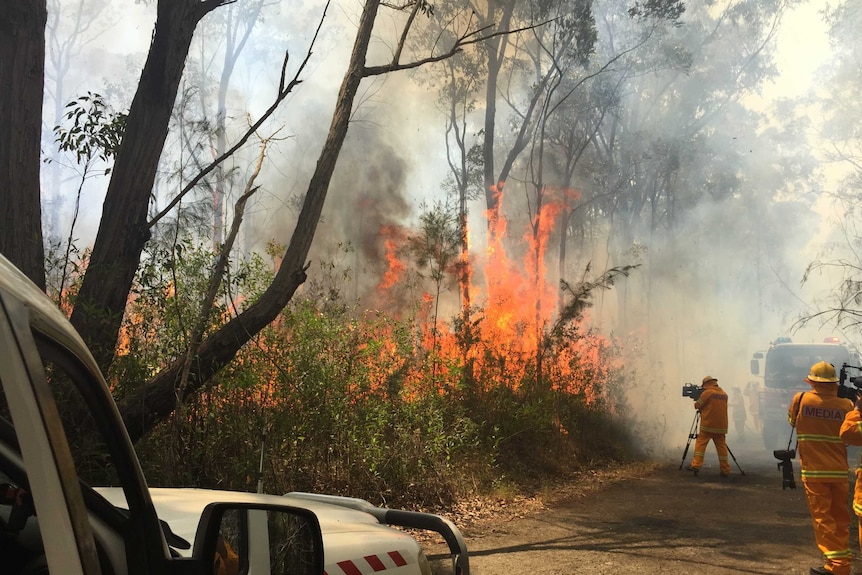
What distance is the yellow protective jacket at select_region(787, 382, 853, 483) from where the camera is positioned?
5.90m

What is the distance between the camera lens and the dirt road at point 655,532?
6.47 metres

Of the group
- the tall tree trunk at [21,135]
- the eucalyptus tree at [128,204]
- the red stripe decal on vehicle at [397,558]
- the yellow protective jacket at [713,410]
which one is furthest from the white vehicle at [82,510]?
the yellow protective jacket at [713,410]

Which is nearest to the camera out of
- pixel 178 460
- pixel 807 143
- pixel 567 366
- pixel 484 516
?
pixel 178 460

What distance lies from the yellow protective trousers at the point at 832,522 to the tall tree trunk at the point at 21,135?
6.68 meters

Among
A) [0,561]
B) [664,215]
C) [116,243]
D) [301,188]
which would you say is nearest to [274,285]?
[116,243]

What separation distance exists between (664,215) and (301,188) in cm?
2055

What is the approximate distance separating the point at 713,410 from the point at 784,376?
597 cm

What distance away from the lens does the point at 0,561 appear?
1.17m

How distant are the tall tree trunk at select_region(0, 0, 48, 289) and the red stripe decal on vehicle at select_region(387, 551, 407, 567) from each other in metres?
4.31

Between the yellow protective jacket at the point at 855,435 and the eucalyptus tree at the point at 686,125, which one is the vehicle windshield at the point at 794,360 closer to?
the yellow protective jacket at the point at 855,435

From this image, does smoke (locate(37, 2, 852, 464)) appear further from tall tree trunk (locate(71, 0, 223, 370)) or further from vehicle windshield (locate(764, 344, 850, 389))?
tall tree trunk (locate(71, 0, 223, 370))

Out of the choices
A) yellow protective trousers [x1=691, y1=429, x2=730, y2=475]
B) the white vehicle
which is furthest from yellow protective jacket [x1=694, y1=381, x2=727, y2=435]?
the white vehicle

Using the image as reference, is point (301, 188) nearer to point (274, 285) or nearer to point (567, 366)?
point (567, 366)

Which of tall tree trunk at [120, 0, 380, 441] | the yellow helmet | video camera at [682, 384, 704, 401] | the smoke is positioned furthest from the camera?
the smoke
